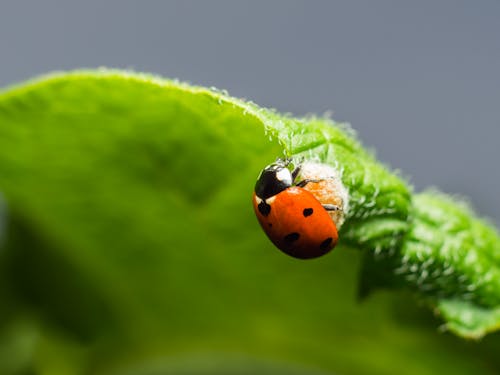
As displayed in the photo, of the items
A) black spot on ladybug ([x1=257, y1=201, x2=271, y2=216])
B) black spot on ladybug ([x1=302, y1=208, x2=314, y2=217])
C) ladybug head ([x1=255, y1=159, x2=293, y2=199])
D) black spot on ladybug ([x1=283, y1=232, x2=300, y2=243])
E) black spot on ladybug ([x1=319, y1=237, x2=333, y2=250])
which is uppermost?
black spot on ladybug ([x1=302, y1=208, x2=314, y2=217])

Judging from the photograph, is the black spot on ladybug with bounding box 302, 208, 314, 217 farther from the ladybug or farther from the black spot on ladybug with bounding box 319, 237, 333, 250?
the black spot on ladybug with bounding box 319, 237, 333, 250

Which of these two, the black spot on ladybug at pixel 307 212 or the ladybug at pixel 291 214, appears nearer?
the ladybug at pixel 291 214

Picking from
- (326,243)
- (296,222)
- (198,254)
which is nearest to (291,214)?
(296,222)

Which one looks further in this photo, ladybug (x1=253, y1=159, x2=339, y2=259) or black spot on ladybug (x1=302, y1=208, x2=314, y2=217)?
black spot on ladybug (x1=302, y1=208, x2=314, y2=217)

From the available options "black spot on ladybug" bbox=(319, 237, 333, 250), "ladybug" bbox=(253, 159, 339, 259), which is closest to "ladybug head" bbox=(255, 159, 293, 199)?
"ladybug" bbox=(253, 159, 339, 259)

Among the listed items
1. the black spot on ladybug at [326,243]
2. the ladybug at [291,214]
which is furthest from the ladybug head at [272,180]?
the black spot on ladybug at [326,243]

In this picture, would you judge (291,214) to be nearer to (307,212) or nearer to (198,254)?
(307,212)

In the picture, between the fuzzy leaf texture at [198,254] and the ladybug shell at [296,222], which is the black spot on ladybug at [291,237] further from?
the fuzzy leaf texture at [198,254]
